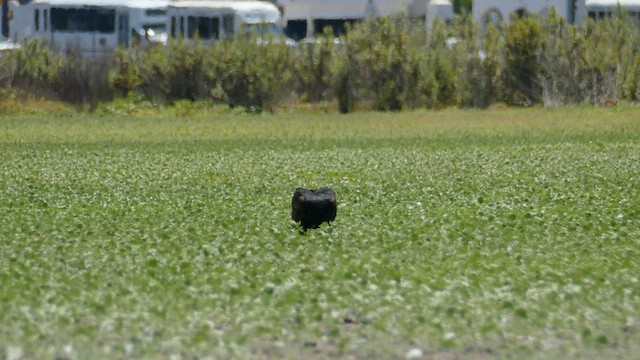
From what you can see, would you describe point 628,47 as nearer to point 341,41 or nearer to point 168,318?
point 341,41

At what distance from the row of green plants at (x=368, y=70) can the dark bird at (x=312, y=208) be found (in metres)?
26.5

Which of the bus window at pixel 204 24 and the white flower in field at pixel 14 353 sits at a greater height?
the bus window at pixel 204 24

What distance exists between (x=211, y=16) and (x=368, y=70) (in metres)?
12.1

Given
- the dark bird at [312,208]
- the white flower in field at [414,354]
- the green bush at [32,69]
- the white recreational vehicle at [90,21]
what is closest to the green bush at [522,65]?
the green bush at [32,69]

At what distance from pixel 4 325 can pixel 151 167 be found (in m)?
14.1

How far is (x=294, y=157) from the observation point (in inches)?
1007

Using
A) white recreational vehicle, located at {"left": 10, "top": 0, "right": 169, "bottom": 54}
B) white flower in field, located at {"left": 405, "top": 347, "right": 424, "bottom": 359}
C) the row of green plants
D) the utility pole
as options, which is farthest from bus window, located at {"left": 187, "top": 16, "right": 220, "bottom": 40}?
white flower in field, located at {"left": 405, "top": 347, "right": 424, "bottom": 359}

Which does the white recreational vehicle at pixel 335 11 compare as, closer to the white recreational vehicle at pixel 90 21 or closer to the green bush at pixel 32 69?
the white recreational vehicle at pixel 90 21

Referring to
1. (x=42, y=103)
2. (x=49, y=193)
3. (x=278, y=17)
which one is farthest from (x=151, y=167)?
(x=278, y=17)

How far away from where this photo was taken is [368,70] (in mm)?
41844

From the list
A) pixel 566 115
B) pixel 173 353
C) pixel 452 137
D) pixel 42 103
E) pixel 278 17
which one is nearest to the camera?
pixel 173 353

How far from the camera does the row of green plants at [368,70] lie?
4172 cm

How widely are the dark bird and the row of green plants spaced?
26510 millimetres

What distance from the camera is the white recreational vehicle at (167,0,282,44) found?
171 feet
